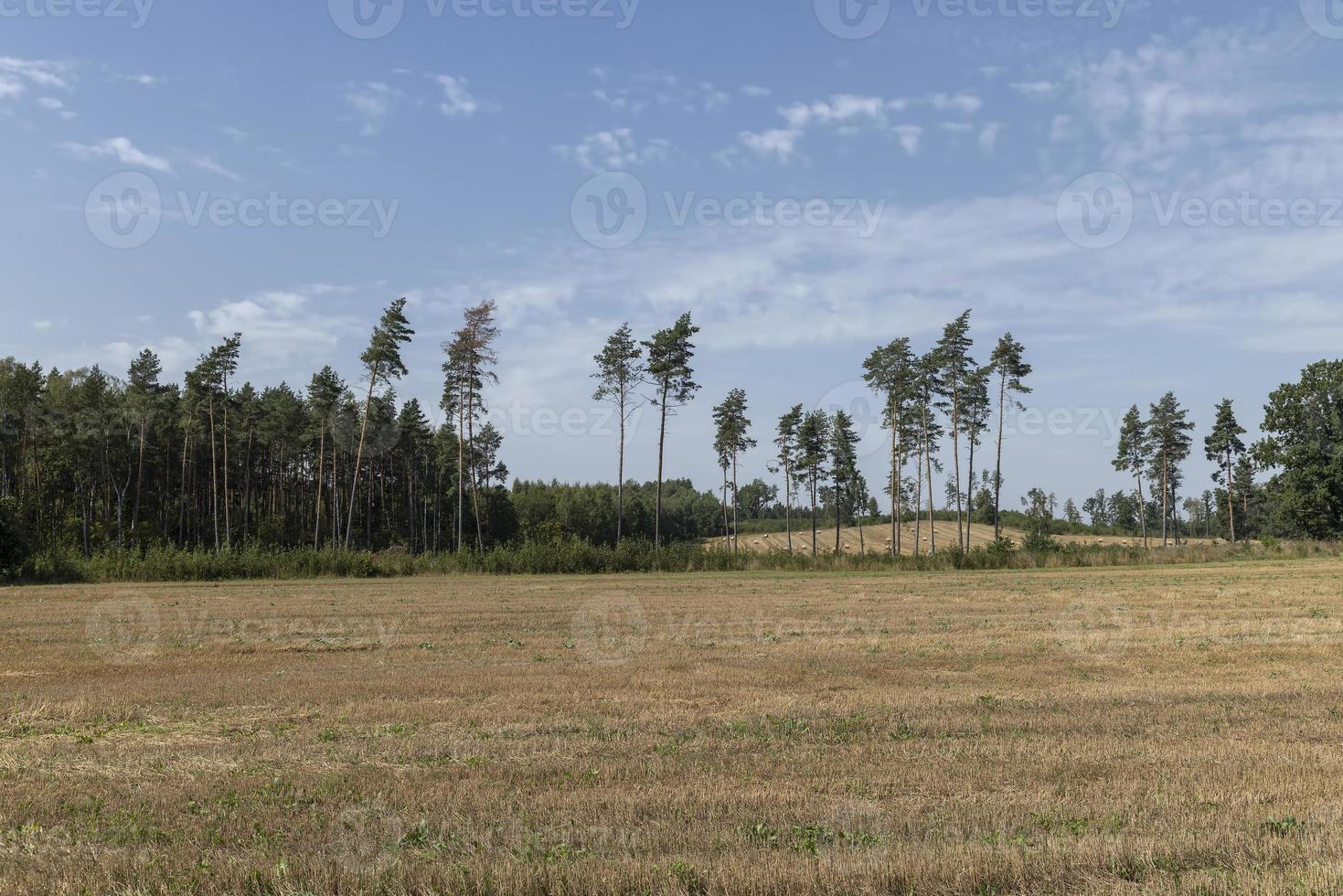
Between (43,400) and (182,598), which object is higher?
(43,400)

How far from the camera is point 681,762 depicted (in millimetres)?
9711

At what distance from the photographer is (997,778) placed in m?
9.02

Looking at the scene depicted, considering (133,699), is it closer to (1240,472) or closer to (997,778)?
(997,778)

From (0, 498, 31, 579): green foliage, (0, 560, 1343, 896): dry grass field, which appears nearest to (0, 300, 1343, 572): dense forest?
(0, 498, 31, 579): green foliage

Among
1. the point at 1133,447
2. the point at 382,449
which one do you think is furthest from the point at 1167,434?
the point at 382,449

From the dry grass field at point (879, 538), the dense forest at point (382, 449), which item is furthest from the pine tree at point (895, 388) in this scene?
the dry grass field at point (879, 538)

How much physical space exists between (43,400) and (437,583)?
5102cm

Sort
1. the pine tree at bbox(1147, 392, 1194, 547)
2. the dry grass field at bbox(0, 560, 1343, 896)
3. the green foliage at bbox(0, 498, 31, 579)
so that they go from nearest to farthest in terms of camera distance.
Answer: the dry grass field at bbox(0, 560, 1343, 896), the green foliage at bbox(0, 498, 31, 579), the pine tree at bbox(1147, 392, 1194, 547)

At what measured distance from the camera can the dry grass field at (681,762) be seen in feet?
21.5

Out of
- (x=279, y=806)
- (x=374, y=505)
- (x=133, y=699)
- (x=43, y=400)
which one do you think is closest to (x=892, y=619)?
(x=133, y=699)

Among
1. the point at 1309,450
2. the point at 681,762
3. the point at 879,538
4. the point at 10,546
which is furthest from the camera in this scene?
the point at 879,538

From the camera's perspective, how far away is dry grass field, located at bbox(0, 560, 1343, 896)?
Result: 655cm

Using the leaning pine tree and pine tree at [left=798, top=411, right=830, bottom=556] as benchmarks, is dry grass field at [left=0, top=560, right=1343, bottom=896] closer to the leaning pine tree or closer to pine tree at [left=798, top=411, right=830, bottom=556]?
the leaning pine tree

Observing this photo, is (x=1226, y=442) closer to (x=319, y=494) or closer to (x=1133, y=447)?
(x=1133, y=447)
